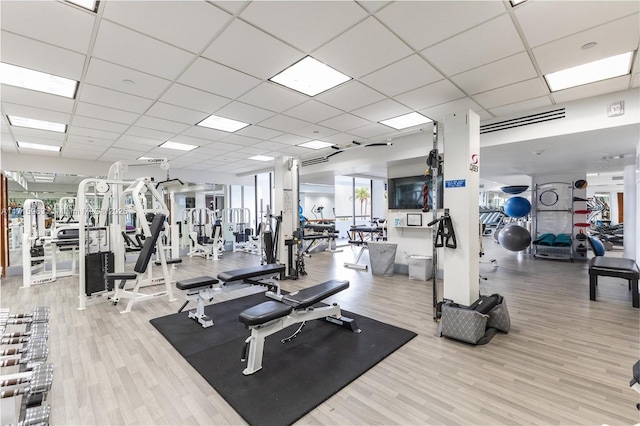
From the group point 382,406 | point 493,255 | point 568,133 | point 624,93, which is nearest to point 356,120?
point 568,133

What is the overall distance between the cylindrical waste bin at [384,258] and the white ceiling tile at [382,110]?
2571 mm

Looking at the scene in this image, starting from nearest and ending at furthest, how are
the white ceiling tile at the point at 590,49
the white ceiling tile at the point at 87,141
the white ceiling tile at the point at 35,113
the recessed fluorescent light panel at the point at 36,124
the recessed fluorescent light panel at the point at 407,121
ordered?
1. the white ceiling tile at the point at 590,49
2. the white ceiling tile at the point at 35,113
3. the recessed fluorescent light panel at the point at 36,124
4. the recessed fluorescent light panel at the point at 407,121
5. the white ceiling tile at the point at 87,141

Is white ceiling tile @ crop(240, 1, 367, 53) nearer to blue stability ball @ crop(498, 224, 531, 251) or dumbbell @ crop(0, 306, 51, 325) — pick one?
dumbbell @ crop(0, 306, 51, 325)

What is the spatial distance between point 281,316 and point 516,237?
677 centimetres

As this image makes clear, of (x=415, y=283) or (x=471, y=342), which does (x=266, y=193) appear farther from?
(x=471, y=342)

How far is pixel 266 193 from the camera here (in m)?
11.0

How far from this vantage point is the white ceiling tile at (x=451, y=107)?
383cm

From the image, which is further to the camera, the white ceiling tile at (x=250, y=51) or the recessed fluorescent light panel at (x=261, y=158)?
the recessed fluorescent light panel at (x=261, y=158)

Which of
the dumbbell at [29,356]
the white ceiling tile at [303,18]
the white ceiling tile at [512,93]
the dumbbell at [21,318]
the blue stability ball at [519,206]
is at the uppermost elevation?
Answer: the white ceiling tile at [303,18]

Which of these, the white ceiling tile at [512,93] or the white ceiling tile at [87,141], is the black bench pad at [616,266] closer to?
the white ceiling tile at [512,93]

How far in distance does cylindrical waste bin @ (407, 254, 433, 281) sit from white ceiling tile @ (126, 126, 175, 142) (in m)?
5.06

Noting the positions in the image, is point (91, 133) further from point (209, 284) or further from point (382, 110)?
point (382, 110)

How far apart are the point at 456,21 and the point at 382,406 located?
9.55 feet

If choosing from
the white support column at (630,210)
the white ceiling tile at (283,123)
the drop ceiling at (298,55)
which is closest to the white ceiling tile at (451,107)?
the drop ceiling at (298,55)
